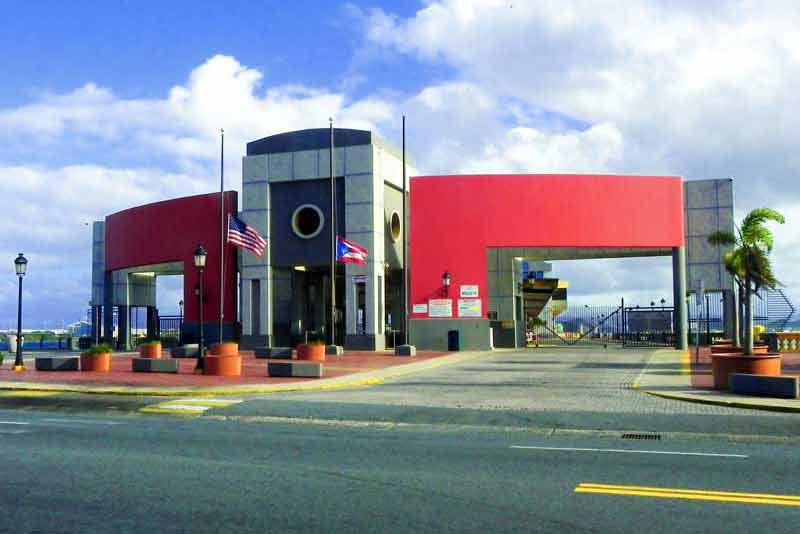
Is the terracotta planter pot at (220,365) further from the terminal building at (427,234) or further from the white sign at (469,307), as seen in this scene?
the white sign at (469,307)

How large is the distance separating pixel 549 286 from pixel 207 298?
71.0 feet

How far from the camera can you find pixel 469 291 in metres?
39.5

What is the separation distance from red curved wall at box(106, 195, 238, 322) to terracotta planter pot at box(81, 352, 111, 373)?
16.3 metres

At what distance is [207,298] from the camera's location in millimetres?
44094

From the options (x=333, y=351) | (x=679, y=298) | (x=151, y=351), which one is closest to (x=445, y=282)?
(x=333, y=351)

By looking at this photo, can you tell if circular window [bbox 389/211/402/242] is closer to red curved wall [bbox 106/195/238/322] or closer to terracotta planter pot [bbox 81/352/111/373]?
red curved wall [bbox 106/195/238/322]

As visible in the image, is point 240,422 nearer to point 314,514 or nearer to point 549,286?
point 314,514

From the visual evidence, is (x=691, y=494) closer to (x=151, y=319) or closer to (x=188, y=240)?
(x=188, y=240)

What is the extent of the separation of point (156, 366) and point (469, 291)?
17.7 metres

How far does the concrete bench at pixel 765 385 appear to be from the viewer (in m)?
17.4

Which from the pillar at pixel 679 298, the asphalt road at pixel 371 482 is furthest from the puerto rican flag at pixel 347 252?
the asphalt road at pixel 371 482

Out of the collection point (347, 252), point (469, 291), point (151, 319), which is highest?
point (347, 252)

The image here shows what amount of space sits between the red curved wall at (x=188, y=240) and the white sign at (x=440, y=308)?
37.0 ft

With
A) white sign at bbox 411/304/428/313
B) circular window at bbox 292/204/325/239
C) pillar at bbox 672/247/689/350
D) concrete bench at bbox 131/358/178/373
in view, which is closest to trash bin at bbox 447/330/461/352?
white sign at bbox 411/304/428/313
